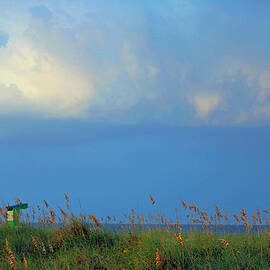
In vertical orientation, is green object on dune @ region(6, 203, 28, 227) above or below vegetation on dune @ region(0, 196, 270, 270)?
above

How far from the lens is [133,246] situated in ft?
25.0

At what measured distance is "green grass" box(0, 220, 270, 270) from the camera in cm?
603

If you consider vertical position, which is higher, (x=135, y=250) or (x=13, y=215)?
(x=13, y=215)

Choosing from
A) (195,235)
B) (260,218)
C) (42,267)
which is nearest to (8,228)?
(42,267)

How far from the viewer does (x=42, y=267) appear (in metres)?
6.42

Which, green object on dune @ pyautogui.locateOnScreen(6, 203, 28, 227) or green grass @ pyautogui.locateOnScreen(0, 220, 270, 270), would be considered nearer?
green grass @ pyautogui.locateOnScreen(0, 220, 270, 270)

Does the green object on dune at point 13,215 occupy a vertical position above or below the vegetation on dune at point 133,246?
above

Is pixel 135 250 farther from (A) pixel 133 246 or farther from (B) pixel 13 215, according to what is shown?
(B) pixel 13 215

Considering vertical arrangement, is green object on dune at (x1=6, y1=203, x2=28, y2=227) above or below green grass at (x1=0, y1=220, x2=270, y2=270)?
above

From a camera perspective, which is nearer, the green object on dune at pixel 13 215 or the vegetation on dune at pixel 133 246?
the vegetation on dune at pixel 133 246

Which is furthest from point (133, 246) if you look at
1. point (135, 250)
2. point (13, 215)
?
point (13, 215)

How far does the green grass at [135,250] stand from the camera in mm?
6027

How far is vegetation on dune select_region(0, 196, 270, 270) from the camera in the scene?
605 cm

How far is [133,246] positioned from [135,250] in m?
0.29
